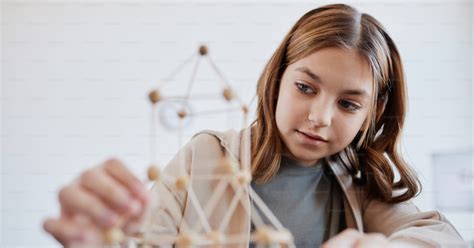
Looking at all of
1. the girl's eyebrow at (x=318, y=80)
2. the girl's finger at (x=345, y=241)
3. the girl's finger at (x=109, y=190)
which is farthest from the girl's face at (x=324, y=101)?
the girl's finger at (x=109, y=190)

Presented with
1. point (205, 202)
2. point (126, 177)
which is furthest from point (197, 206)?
point (126, 177)

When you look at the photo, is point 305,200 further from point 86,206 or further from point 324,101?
point 86,206

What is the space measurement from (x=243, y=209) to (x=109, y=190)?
0.18 m

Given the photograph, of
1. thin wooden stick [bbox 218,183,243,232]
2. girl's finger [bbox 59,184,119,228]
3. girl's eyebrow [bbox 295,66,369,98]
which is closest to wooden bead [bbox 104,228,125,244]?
girl's finger [bbox 59,184,119,228]

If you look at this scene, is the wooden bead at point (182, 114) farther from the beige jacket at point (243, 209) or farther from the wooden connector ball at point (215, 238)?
the wooden connector ball at point (215, 238)

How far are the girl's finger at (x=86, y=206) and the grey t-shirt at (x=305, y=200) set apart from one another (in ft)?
0.69

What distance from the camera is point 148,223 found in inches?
20.9

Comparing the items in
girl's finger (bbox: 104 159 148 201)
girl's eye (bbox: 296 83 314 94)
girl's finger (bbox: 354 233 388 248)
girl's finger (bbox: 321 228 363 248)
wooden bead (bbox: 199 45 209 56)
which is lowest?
girl's finger (bbox: 354 233 388 248)

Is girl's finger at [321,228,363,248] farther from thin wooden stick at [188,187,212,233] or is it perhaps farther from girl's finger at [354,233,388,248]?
thin wooden stick at [188,187,212,233]

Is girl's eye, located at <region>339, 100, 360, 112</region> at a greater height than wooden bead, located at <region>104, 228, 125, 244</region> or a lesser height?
greater

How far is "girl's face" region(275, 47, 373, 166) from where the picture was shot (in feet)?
1.84

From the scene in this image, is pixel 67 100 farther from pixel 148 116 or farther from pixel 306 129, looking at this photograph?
pixel 306 129

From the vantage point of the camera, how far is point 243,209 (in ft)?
1.95

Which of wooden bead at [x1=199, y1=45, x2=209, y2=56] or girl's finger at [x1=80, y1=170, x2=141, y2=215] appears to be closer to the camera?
girl's finger at [x1=80, y1=170, x2=141, y2=215]
